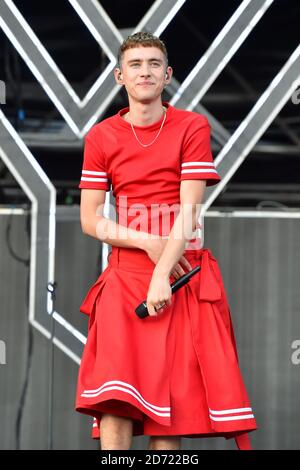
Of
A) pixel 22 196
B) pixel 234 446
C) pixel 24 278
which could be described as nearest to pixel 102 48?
pixel 22 196

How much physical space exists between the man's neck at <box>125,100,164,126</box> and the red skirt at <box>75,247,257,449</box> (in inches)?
16.7

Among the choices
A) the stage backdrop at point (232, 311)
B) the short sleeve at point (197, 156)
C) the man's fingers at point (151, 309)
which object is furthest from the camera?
the stage backdrop at point (232, 311)

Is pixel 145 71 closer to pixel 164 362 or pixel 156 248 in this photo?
pixel 156 248

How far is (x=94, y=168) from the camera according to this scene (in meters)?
3.84

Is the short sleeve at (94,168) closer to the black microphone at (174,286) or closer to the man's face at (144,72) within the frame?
the man's face at (144,72)

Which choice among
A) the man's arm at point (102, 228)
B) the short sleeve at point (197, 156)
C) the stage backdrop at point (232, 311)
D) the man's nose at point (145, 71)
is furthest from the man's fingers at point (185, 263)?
the stage backdrop at point (232, 311)

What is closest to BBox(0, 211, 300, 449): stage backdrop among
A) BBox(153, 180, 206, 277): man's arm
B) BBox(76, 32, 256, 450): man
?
BBox(76, 32, 256, 450): man

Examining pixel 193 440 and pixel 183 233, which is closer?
pixel 183 233

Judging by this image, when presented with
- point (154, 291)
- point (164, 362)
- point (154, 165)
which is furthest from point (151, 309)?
point (154, 165)

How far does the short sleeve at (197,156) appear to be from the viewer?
147 inches

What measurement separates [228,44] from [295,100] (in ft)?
1.18

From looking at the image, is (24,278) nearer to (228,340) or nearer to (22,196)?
(22,196)

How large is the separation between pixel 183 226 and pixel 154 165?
0.73ft

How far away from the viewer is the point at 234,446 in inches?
192
